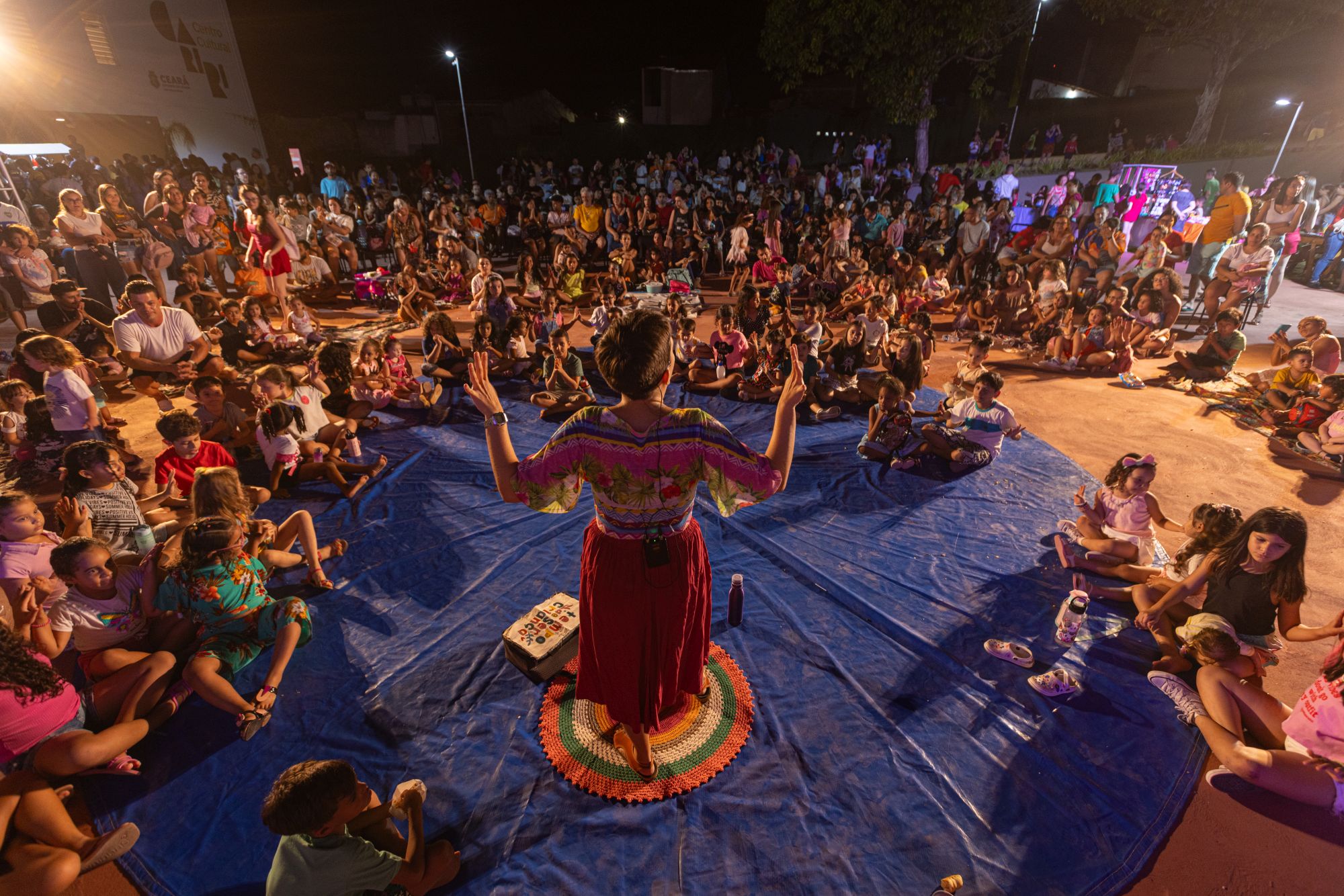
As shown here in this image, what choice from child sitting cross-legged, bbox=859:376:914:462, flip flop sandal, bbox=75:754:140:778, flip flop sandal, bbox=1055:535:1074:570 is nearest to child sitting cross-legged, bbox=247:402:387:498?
flip flop sandal, bbox=75:754:140:778

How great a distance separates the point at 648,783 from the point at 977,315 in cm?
975

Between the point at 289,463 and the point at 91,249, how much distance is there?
7.31 metres

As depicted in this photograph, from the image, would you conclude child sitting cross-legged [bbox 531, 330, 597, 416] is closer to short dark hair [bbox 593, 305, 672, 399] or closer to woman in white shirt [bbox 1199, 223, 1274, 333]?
short dark hair [bbox 593, 305, 672, 399]

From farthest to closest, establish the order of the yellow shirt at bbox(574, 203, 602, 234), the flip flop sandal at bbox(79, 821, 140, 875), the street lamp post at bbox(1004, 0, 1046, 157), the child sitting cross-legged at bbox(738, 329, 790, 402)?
the street lamp post at bbox(1004, 0, 1046, 157) → the yellow shirt at bbox(574, 203, 602, 234) → the child sitting cross-legged at bbox(738, 329, 790, 402) → the flip flop sandal at bbox(79, 821, 140, 875)

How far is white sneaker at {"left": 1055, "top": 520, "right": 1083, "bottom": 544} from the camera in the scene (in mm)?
4541

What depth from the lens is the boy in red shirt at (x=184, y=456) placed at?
4.29 m

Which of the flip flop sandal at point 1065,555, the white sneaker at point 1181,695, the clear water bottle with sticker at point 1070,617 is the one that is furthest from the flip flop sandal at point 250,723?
the flip flop sandal at point 1065,555

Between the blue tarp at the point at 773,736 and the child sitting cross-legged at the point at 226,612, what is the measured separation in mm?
161

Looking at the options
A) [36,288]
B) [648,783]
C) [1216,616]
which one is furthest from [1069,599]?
[36,288]

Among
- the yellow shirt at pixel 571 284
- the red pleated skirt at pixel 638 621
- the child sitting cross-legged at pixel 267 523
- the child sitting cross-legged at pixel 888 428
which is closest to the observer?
the red pleated skirt at pixel 638 621

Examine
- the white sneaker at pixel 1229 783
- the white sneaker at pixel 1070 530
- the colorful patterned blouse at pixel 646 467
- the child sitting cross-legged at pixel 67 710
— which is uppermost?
the colorful patterned blouse at pixel 646 467

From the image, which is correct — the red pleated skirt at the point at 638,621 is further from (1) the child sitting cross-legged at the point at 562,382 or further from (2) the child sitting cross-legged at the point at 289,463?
(1) the child sitting cross-legged at the point at 562,382

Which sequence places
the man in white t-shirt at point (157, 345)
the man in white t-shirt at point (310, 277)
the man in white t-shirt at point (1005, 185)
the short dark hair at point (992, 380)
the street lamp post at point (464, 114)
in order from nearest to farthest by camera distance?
the short dark hair at point (992, 380) → the man in white t-shirt at point (157, 345) → the man in white t-shirt at point (310, 277) → the man in white t-shirt at point (1005, 185) → the street lamp post at point (464, 114)

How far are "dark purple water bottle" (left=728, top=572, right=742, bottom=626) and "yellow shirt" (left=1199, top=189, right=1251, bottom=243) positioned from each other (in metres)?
12.5
